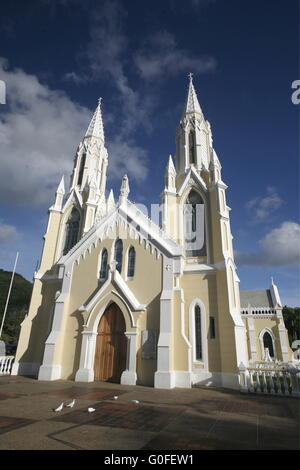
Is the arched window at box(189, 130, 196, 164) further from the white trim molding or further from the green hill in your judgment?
the green hill

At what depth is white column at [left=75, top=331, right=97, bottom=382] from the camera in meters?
14.6

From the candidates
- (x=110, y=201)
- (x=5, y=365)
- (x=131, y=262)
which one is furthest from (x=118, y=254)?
(x=110, y=201)

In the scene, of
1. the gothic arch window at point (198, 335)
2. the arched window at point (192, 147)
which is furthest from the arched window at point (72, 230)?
the gothic arch window at point (198, 335)

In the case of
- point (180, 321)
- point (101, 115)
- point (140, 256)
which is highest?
point (101, 115)

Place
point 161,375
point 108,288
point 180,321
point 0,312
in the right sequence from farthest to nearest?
point 0,312 < point 108,288 < point 180,321 < point 161,375

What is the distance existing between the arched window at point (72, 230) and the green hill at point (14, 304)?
18188 mm

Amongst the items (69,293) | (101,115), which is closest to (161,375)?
(69,293)

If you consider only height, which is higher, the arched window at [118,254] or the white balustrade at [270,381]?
the arched window at [118,254]

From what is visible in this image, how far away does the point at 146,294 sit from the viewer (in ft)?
49.7

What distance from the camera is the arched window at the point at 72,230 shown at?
71.0 feet

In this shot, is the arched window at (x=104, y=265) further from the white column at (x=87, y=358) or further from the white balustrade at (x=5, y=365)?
the white balustrade at (x=5, y=365)

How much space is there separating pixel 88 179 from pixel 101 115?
976 cm

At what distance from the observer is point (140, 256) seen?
16.2m

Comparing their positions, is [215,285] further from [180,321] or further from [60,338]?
[60,338]
